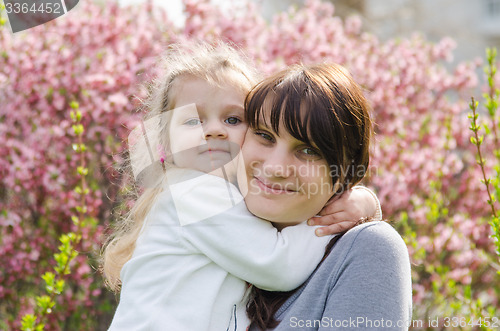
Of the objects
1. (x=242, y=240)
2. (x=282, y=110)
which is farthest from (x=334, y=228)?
(x=282, y=110)

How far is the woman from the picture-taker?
4.61 ft

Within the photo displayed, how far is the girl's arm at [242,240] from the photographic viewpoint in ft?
5.02

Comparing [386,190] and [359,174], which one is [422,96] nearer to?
[386,190]

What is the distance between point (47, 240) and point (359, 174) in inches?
98.5

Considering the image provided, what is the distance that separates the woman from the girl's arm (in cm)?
4

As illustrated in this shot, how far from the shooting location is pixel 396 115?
4.25 meters

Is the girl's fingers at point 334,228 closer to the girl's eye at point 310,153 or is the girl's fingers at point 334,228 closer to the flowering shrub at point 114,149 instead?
the girl's eye at point 310,153

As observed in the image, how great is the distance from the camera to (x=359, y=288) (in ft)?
4.60

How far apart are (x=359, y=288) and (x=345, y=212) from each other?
31 cm

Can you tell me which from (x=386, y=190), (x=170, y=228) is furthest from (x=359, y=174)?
(x=386, y=190)

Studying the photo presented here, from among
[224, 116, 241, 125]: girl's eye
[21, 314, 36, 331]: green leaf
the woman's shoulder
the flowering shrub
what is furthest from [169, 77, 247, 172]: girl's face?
the flowering shrub

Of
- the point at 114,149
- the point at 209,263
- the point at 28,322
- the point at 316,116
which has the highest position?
the point at 316,116

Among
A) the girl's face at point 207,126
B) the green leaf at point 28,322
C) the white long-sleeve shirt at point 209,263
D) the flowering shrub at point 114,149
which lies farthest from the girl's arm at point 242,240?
the flowering shrub at point 114,149

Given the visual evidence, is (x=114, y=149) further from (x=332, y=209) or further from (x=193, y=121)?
(x=332, y=209)
